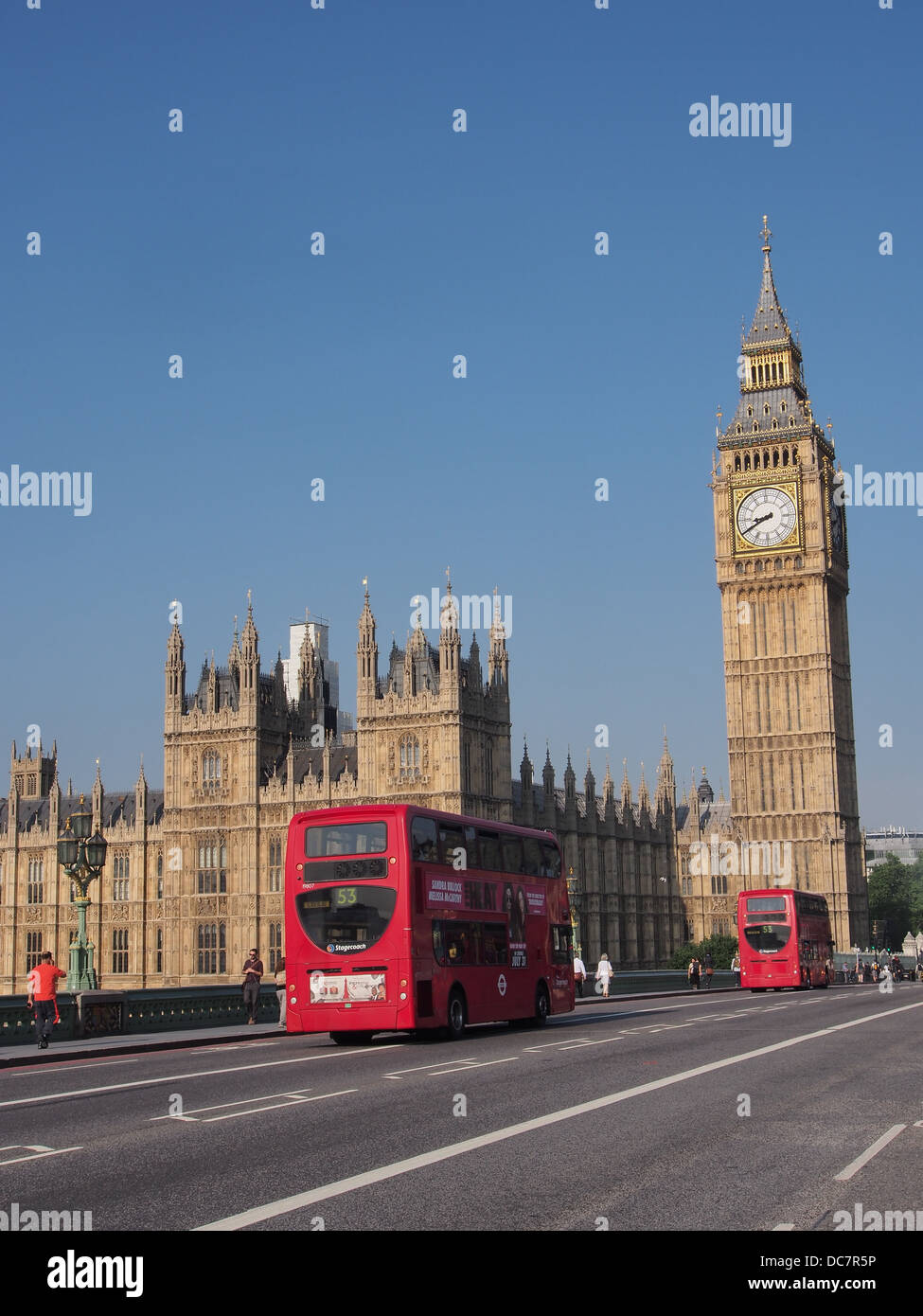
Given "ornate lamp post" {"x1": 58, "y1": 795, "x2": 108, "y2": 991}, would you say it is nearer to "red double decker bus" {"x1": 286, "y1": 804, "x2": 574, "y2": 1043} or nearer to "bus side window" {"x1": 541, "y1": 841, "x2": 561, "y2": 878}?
"red double decker bus" {"x1": 286, "y1": 804, "x2": 574, "y2": 1043}

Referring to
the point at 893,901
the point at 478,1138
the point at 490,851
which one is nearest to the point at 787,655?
the point at 893,901

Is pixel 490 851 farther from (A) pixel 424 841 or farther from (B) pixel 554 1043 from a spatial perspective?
(B) pixel 554 1043

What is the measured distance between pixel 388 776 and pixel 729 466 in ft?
141

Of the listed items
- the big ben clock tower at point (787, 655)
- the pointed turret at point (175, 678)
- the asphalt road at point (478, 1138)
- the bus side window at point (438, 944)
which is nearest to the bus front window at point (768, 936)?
the bus side window at point (438, 944)

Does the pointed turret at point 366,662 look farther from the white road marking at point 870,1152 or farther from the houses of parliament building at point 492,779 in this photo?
the white road marking at point 870,1152

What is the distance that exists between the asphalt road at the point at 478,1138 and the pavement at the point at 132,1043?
1300mm

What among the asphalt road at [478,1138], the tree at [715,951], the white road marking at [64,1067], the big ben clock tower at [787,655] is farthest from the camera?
the big ben clock tower at [787,655]

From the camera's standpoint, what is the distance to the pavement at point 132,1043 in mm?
26531

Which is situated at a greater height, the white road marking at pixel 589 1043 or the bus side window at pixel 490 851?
the bus side window at pixel 490 851

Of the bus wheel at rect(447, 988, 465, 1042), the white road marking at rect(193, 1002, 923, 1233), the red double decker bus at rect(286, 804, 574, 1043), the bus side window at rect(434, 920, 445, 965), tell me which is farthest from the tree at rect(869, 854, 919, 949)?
the white road marking at rect(193, 1002, 923, 1233)

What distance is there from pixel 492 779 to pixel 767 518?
36.9 m

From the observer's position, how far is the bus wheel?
29016 millimetres

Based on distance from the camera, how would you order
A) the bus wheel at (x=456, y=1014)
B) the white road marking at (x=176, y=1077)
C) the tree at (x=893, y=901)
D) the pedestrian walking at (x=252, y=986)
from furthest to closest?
the tree at (x=893, y=901), the pedestrian walking at (x=252, y=986), the bus wheel at (x=456, y=1014), the white road marking at (x=176, y=1077)

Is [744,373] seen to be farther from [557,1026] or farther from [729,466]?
[557,1026]
